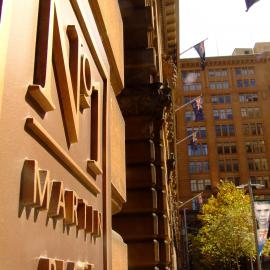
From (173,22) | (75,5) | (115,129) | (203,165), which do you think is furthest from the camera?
(203,165)

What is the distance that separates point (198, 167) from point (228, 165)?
222 inches

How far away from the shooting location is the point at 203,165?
276ft

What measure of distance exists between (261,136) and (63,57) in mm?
88012

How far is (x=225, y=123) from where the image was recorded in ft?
291

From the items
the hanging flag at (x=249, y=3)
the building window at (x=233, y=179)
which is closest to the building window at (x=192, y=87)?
the building window at (x=233, y=179)

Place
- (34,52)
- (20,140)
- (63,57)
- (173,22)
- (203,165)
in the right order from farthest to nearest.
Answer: (203,165) < (173,22) < (63,57) < (34,52) < (20,140)

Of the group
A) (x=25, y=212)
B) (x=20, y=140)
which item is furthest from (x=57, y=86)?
(x=25, y=212)

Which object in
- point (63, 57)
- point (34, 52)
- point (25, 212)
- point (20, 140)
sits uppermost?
point (63, 57)

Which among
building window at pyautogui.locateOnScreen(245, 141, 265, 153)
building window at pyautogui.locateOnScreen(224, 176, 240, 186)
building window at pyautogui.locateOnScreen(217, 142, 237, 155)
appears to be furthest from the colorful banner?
building window at pyautogui.locateOnScreen(245, 141, 265, 153)

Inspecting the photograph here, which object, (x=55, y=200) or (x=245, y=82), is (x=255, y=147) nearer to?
(x=245, y=82)

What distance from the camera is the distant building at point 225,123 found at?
83312 mm

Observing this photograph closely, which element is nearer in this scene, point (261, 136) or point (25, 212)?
point (25, 212)

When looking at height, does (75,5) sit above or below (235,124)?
below

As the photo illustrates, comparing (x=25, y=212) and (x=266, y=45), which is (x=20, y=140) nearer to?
(x=25, y=212)
